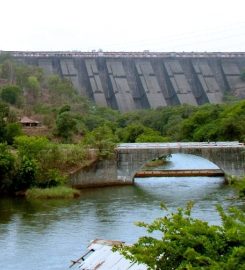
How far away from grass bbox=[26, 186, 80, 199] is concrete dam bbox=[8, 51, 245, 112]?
52.3m

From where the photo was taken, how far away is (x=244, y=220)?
1178cm

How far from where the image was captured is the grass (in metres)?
37.8

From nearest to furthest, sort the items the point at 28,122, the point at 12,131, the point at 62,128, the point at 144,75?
the point at 12,131, the point at 62,128, the point at 28,122, the point at 144,75

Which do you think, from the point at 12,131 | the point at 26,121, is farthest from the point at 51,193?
the point at 26,121

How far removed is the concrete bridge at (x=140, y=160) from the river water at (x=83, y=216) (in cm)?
130

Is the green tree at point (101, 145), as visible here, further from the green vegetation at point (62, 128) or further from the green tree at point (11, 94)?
the green tree at point (11, 94)

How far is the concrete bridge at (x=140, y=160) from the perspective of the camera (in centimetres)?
4450

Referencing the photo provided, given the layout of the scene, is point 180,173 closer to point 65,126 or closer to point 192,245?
point 65,126

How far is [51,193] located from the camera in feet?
125

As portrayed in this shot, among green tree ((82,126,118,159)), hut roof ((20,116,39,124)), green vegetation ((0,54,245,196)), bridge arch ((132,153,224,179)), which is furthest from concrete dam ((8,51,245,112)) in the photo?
green tree ((82,126,118,159))

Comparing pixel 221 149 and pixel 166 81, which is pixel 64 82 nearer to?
pixel 166 81

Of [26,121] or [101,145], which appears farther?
[26,121]

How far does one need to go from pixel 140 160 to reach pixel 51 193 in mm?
9439

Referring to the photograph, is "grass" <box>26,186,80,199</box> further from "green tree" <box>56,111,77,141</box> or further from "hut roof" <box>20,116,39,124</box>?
"hut roof" <box>20,116,39,124</box>
